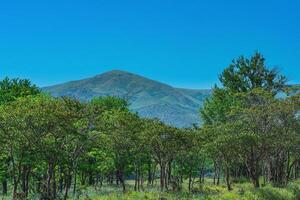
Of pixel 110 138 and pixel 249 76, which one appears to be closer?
pixel 110 138

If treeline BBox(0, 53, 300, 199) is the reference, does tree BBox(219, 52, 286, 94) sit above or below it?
above

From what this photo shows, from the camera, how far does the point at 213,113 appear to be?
3167 inches

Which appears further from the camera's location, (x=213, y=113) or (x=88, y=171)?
(x=213, y=113)

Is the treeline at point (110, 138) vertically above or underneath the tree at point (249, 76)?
underneath

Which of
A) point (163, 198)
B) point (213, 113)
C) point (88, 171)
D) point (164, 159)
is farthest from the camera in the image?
point (213, 113)

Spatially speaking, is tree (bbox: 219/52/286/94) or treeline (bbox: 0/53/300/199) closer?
treeline (bbox: 0/53/300/199)

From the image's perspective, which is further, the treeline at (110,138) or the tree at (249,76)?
the tree at (249,76)

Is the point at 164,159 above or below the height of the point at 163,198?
above

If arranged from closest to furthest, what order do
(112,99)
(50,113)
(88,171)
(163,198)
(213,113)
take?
(50,113) < (163,198) < (88,171) < (213,113) < (112,99)

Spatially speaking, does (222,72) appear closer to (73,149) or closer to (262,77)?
(262,77)

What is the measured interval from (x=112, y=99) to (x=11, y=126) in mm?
59782

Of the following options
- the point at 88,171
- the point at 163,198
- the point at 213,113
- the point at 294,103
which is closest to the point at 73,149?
the point at 163,198

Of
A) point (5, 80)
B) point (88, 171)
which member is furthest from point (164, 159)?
point (5, 80)

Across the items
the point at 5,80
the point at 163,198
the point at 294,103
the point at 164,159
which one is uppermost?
the point at 5,80
